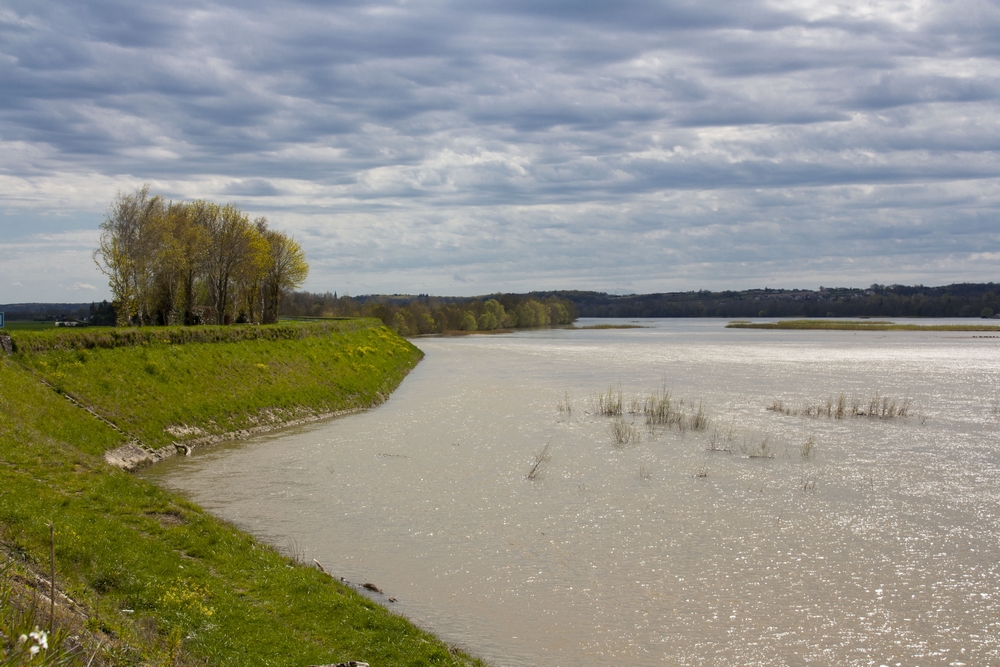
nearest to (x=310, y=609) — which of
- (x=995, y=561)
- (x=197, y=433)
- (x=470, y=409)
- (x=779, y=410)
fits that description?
(x=995, y=561)

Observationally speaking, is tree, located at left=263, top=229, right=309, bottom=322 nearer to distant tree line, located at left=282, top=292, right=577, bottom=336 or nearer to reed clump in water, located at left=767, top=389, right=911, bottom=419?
distant tree line, located at left=282, top=292, right=577, bottom=336

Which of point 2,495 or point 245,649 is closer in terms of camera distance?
point 245,649

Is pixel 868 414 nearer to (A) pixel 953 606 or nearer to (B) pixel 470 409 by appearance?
(B) pixel 470 409

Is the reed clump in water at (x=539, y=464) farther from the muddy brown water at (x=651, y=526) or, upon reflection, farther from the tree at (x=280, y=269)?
the tree at (x=280, y=269)

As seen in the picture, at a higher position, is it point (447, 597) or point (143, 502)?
→ point (143, 502)

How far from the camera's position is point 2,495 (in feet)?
38.4

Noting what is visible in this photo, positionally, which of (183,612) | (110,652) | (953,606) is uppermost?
(110,652)

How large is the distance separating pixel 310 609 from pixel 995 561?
38.5ft

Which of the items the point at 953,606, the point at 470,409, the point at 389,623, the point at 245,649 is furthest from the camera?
the point at 470,409

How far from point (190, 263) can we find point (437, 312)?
75.7 metres

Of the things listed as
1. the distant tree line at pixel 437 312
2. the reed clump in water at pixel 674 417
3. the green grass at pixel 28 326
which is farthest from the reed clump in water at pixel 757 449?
the distant tree line at pixel 437 312

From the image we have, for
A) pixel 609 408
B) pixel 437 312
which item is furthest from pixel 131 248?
pixel 437 312

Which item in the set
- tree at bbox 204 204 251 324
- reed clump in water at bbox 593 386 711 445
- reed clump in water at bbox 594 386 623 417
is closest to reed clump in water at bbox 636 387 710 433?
reed clump in water at bbox 593 386 711 445

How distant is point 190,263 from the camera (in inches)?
2030
